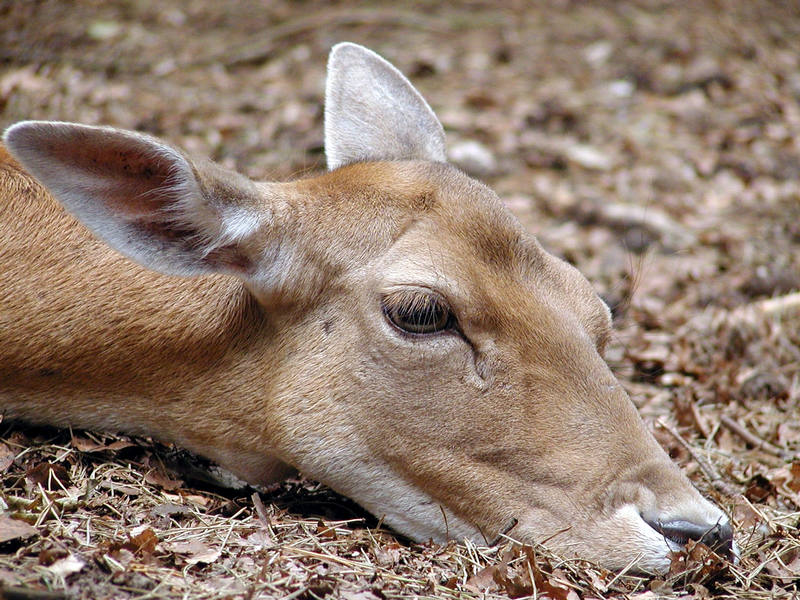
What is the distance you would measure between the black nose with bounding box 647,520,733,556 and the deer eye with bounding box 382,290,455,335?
1.31 meters

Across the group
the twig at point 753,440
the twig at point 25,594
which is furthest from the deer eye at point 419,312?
the twig at point 753,440

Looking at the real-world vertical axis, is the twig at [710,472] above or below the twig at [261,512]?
below

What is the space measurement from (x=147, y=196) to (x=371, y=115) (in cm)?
198

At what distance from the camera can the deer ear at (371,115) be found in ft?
19.6

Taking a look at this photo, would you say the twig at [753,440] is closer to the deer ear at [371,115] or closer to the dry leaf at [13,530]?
the deer ear at [371,115]

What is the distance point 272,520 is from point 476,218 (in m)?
1.80

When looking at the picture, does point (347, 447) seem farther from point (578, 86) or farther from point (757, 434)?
point (578, 86)

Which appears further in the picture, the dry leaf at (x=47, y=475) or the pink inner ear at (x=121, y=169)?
the dry leaf at (x=47, y=475)

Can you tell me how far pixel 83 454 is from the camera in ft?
16.0

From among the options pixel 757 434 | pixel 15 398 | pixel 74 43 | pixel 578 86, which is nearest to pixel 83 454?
pixel 15 398

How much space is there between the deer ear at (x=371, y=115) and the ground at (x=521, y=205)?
1.22 feet

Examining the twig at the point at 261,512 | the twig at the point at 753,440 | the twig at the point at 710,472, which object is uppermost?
the twig at the point at 261,512

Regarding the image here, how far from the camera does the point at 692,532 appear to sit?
13.4ft

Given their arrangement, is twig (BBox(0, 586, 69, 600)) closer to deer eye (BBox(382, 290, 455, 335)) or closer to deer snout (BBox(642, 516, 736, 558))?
deer eye (BBox(382, 290, 455, 335))
